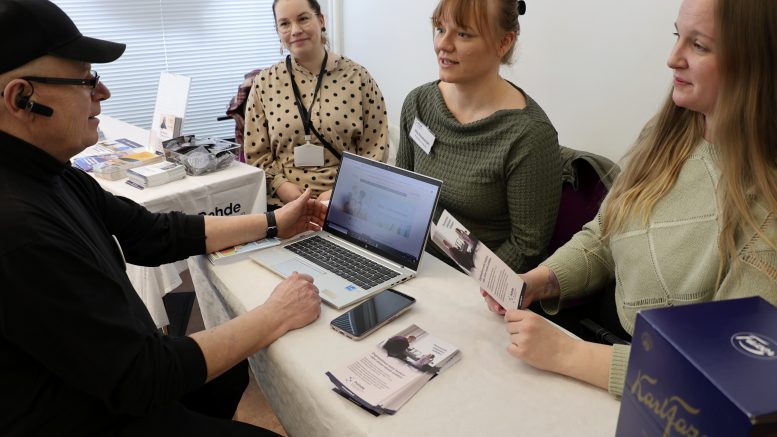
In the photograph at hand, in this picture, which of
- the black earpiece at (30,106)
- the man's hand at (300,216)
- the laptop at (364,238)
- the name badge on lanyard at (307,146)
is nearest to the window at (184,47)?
the name badge on lanyard at (307,146)

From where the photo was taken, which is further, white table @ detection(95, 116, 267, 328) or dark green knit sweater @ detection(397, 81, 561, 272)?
white table @ detection(95, 116, 267, 328)

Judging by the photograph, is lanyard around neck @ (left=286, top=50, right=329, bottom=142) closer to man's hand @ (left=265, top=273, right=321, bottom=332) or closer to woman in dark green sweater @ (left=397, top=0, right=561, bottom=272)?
woman in dark green sweater @ (left=397, top=0, right=561, bottom=272)

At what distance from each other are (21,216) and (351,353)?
2.06ft

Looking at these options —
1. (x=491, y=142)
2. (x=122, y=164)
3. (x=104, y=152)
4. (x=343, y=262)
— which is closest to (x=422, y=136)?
(x=491, y=142)

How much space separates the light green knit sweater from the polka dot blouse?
1.33m

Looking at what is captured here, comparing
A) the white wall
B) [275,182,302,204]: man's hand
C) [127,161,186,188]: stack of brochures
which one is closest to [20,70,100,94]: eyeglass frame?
[127,161,186,188]: stack of brochures

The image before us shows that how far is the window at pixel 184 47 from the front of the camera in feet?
12.2

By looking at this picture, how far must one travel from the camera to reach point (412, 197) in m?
1.38

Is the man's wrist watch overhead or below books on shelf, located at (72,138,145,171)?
overhead

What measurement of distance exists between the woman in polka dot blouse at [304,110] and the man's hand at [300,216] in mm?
616

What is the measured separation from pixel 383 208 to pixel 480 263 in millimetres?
419

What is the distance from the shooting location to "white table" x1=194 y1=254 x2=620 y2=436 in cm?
92

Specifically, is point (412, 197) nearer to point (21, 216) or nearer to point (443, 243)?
point (443, 243)

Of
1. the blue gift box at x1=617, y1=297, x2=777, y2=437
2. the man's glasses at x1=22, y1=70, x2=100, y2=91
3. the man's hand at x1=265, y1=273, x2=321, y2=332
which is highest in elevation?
the man's glasses at x1=22, y1=70, x2=100, y2=91
